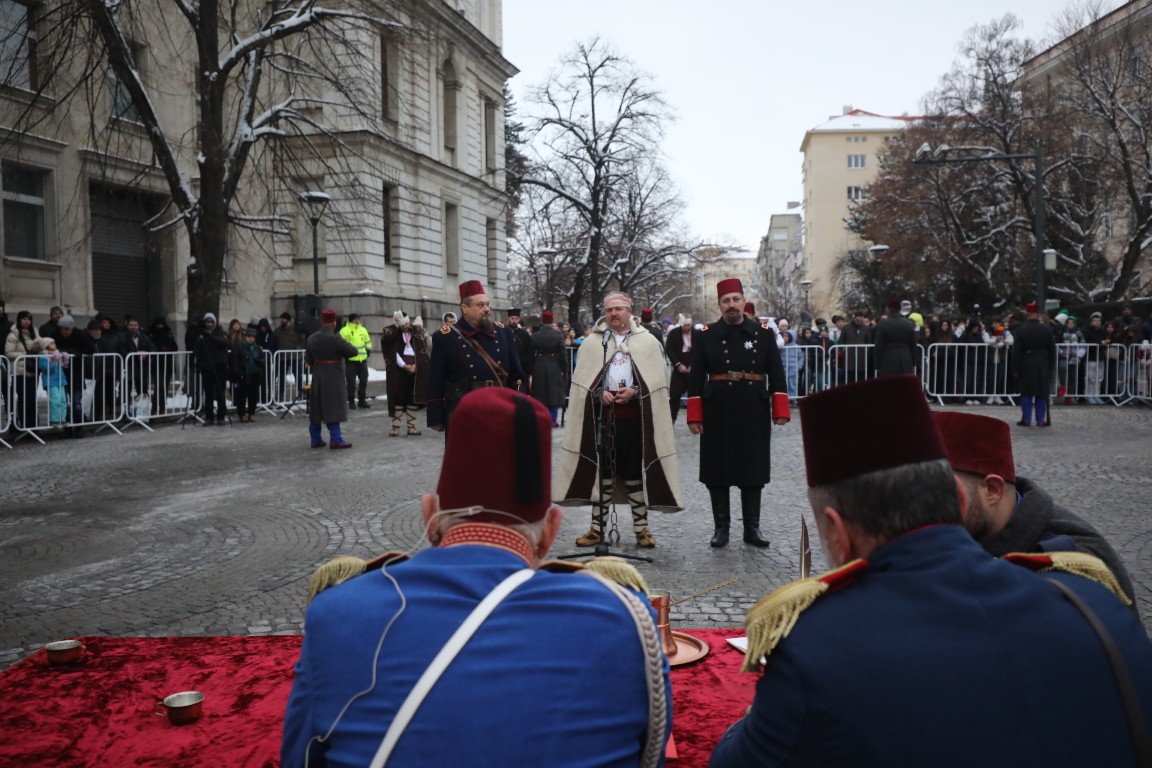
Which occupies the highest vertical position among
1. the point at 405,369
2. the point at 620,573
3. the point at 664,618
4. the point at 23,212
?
the point at 23,212

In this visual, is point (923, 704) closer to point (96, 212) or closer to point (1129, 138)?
point (96, 212)

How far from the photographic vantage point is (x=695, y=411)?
290 inches

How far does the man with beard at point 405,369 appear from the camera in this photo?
16.3m

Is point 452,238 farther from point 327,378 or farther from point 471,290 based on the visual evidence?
point 471,290

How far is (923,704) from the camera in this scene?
5.22ft

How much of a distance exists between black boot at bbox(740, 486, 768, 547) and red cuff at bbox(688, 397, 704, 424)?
0.68 metres

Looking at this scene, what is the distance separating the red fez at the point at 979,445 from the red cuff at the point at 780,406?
4.21 metres

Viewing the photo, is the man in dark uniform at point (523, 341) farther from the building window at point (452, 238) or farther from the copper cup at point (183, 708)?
the building window at point (452, 238)

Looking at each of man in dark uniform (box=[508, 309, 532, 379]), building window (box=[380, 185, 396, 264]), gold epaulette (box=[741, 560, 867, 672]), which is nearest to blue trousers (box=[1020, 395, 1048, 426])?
man in dark uniform (box=[508, 309, 532, 379])

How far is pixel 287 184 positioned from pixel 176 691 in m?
19.5

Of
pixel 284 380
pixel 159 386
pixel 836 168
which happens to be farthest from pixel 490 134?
pixel 836 168

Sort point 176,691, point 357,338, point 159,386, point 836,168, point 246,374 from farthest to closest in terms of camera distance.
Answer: point 836,168 → point 357,338 → point 246,374 → point 159,386 → point 176,691

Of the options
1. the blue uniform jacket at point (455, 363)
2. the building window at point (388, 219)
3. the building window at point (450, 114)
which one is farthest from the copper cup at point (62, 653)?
the building window at point (450, 114)

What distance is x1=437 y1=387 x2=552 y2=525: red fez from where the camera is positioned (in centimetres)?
201
